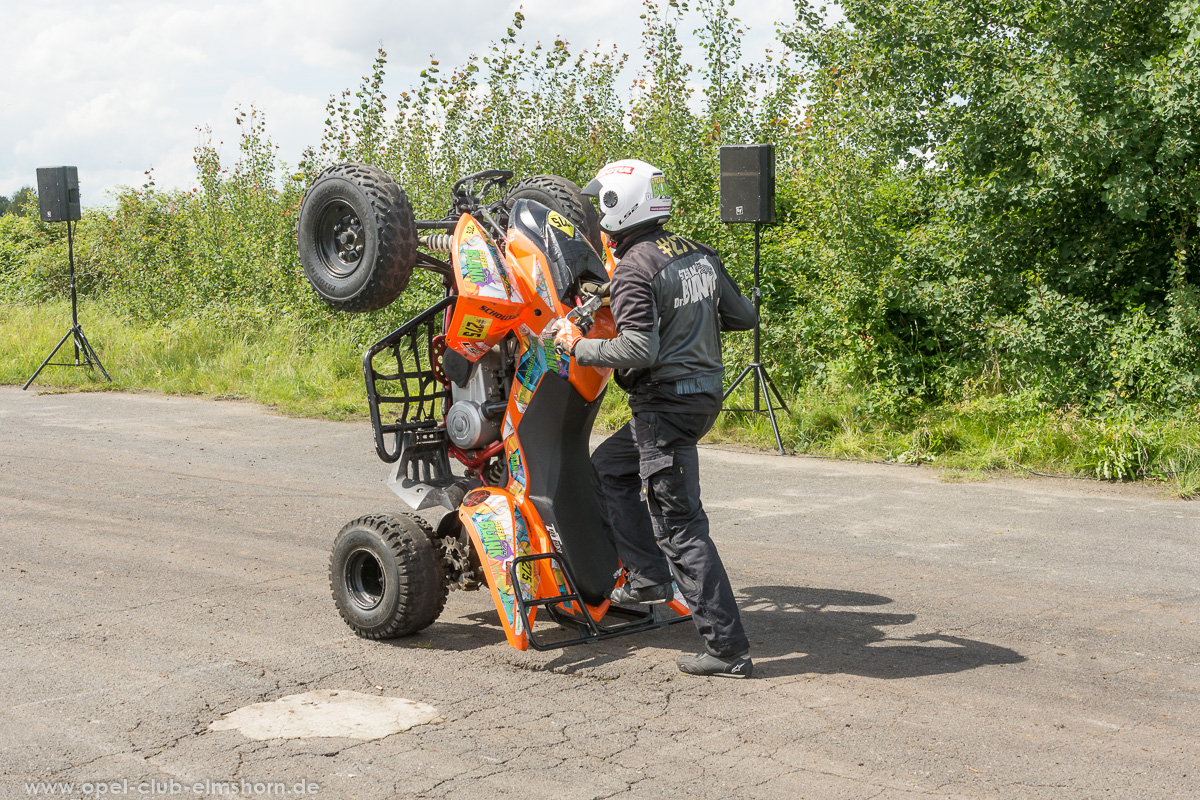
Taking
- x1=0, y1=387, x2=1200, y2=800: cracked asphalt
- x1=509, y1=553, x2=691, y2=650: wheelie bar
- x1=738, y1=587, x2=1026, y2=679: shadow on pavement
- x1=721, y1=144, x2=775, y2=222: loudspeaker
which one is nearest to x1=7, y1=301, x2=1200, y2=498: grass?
x1=0, y1=387, x2=1200, y2=800: cracked asphalt

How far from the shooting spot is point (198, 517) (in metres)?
8.37

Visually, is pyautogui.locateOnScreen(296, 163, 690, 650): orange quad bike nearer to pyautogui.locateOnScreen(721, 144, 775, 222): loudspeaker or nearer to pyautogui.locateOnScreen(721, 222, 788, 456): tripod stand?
pyautogui.locateOnScreen(721, 222, 788, 456): tripod stand

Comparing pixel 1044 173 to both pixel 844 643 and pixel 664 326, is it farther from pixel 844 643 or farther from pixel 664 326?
pixel 664 326

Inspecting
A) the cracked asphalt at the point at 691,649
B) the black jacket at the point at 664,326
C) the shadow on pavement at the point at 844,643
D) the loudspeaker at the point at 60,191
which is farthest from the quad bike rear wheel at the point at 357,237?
the loudspeaker at the point at 60,191

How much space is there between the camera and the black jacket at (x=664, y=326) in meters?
4.86

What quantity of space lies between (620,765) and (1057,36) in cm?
879

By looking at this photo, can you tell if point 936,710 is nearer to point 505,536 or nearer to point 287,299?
point 505,536

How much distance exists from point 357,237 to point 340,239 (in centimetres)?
15

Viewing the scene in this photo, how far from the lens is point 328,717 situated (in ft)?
14.8

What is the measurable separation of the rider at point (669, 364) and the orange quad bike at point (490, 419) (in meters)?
0.26

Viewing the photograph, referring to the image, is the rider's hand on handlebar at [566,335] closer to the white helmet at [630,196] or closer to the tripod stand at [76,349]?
the white helmet at [630,196]

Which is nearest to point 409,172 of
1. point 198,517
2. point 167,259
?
point 167,259

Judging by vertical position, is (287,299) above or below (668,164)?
below

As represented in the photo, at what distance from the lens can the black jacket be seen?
4.86m
